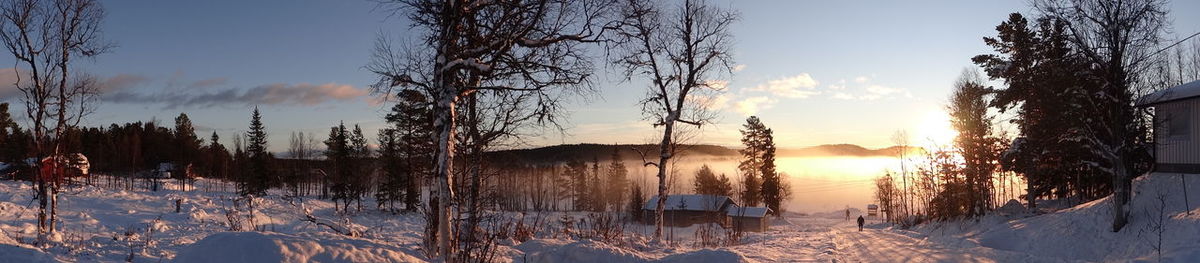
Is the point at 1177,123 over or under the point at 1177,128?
over

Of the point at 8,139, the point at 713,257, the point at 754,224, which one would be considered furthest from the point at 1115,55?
the point at 8,139

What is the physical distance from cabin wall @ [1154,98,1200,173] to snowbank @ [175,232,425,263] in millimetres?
23633

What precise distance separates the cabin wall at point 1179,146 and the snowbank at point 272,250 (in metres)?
23.6

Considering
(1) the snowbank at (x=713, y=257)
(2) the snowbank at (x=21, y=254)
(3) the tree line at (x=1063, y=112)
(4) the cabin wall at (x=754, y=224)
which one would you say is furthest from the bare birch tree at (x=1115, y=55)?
(4) the cabin wall at (x=754, y=224)

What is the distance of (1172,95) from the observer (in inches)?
791

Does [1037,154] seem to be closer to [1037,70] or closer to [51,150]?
[1037,70]

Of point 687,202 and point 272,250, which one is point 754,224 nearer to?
point 687,202

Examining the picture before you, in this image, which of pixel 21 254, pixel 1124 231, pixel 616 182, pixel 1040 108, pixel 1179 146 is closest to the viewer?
pixel 21 254

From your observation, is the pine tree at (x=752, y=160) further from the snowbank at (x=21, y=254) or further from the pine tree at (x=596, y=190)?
the snowbank at (x=21, y=254)

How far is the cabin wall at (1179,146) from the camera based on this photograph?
63.1 ft

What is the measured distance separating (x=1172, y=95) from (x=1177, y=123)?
99 cm

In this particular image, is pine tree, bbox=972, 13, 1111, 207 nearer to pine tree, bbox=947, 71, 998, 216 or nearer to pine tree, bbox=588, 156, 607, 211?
pine tree, bbox=947, 71, 998, 216

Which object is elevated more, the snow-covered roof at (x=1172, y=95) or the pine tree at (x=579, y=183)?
the snow-covered roof at (x=1172, y=95)

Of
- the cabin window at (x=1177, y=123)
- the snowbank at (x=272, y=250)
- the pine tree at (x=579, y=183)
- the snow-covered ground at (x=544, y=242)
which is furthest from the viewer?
the pine tree at (x=579, y=183)
